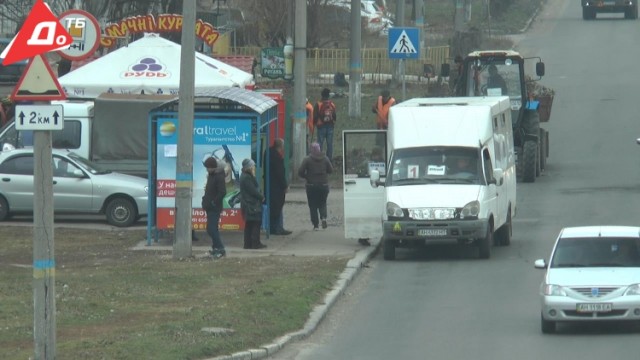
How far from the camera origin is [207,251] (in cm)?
2370

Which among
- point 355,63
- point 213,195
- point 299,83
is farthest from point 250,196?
point 355,63

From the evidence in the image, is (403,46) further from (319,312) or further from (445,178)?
(319,312)

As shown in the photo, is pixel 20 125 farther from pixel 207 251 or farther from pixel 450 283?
pixel 207 251

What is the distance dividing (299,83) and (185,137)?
10442mm

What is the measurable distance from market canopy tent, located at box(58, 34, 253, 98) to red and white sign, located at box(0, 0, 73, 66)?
1799 centimetres

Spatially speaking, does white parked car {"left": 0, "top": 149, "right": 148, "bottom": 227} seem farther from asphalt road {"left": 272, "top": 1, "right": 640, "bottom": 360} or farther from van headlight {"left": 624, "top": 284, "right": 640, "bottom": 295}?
van headlight {"left": 624, "top": 284, "right": 640, "bottom": 295}

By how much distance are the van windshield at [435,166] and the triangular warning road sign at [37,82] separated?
11.0m

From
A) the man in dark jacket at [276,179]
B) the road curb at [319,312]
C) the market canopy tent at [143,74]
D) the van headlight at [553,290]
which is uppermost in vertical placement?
the market canopy tent at [143,74]

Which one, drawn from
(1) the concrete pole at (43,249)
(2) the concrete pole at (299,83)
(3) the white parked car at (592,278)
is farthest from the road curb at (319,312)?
(2) the concrete pole at (299,83)

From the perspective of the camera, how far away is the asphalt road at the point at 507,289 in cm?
1556

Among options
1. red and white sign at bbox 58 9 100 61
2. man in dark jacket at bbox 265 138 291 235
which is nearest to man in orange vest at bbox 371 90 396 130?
→ red and white sign at bbox 58 9 100 61

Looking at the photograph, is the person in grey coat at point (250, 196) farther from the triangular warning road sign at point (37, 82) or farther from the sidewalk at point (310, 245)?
the triangular warning road sign at point (37, 82)

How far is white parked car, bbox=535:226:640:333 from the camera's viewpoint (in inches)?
627

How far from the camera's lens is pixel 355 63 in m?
40.1
